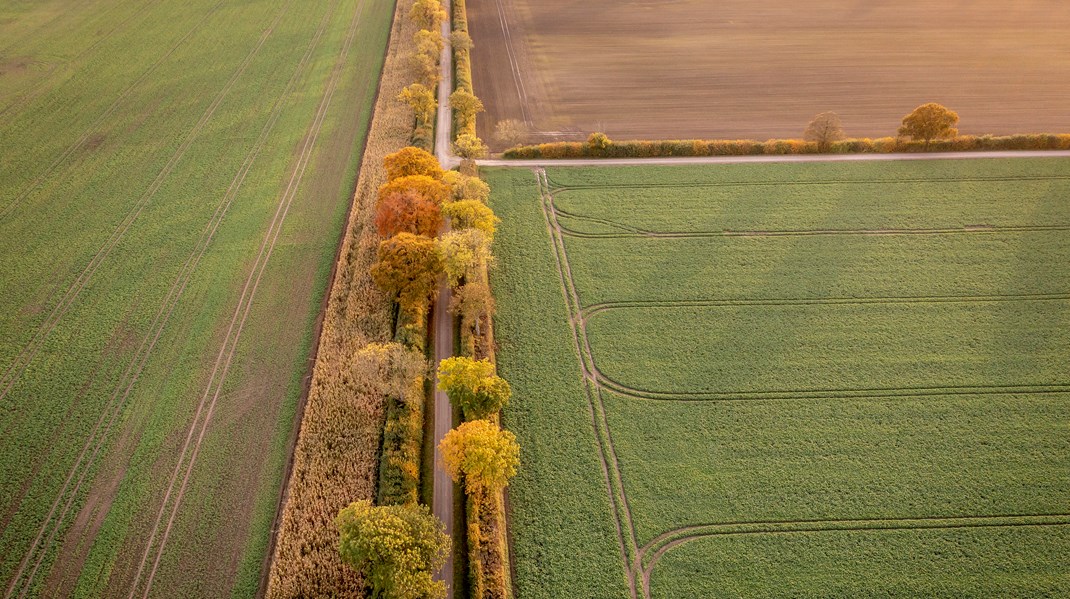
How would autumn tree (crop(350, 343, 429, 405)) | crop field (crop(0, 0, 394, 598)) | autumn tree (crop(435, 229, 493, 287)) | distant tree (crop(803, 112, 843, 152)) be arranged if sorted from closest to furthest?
1. crop field (crop(0, 0, 394, 598))
2. autumn tree (crop(350, 343, 429, 405))
3. autumn tree (crop(435, 229, 493, 287))
4. distant tree (crop(803, 112, 843, 152))

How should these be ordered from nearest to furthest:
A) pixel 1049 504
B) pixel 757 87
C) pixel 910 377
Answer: pixel 1049 504 → pixel 910 377 → pixel 757 87

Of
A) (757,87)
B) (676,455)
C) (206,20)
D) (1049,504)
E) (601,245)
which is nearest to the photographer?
→ (1049,504)

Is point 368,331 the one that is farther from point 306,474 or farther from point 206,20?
point 206,20

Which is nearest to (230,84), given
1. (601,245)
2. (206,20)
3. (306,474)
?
(206,20)

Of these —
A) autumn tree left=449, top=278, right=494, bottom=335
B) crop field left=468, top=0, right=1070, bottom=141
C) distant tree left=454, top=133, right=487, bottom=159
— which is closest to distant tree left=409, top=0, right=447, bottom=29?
crop field left=468, top=0, right=1070, bottom=141

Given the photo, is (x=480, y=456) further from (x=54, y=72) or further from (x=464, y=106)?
(x=54, y=72)

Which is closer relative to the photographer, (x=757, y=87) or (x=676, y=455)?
(x=676, y=455)

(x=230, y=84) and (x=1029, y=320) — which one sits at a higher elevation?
(x=230, y=84)

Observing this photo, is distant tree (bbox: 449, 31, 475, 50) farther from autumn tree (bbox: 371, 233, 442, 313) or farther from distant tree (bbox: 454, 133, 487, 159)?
autumn tree (bbox: 371, 233, 442, 313)
